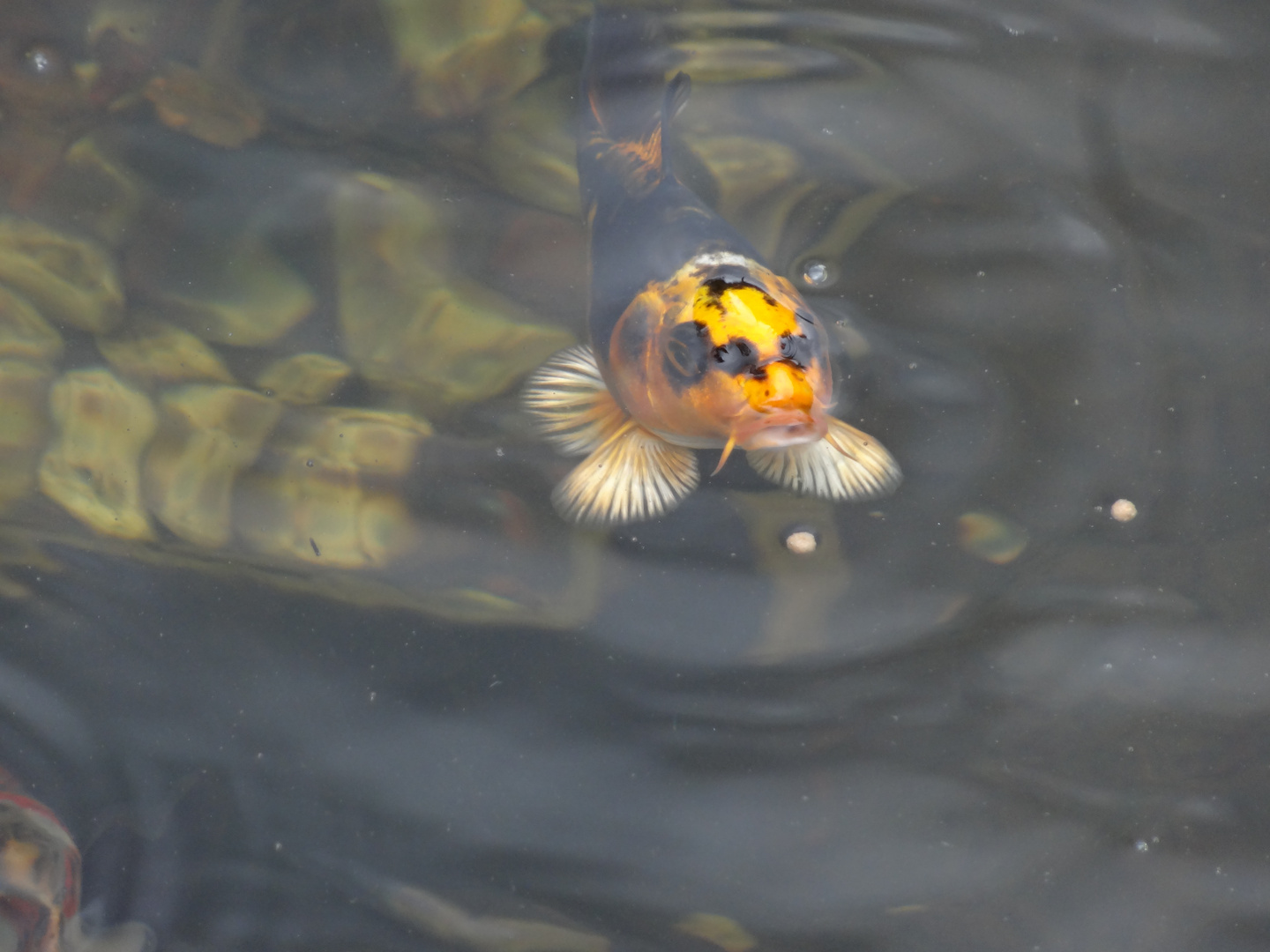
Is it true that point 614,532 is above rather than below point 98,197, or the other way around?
below

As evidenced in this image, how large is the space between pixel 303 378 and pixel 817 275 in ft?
5.55

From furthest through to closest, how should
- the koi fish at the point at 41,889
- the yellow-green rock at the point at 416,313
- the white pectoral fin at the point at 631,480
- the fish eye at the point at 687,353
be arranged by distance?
the yellow-green rock at the point at 416,313
the white pectoral fin at the point at 631,480
the koi fish at the point at 41,889
the fish eye at the point at 687,353

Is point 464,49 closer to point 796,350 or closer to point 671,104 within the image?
point 671,104

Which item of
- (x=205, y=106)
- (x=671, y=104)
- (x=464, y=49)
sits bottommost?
(x=205, y=106)

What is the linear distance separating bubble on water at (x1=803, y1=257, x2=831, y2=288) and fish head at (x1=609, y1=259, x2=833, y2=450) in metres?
0.43

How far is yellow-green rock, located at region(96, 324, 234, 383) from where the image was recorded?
3105mm

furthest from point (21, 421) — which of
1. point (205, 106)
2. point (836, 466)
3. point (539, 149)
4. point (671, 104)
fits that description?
point (836, 466)

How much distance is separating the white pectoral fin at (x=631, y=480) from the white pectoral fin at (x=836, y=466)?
0.24 metres

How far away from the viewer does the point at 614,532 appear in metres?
2.88

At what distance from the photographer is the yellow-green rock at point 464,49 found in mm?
3203

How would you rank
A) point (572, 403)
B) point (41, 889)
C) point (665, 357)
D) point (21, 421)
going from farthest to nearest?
point (21, 421) → point (572, 403) → point (41, 889) → point (665, 357)

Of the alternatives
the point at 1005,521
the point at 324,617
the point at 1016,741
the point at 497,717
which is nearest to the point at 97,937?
the point at 324,617

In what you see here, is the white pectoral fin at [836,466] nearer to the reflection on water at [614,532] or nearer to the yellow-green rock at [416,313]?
the reflection on water at [614,532]

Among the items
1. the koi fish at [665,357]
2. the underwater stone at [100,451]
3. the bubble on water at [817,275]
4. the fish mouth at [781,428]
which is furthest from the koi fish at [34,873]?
the bubble on water at [817,275]
